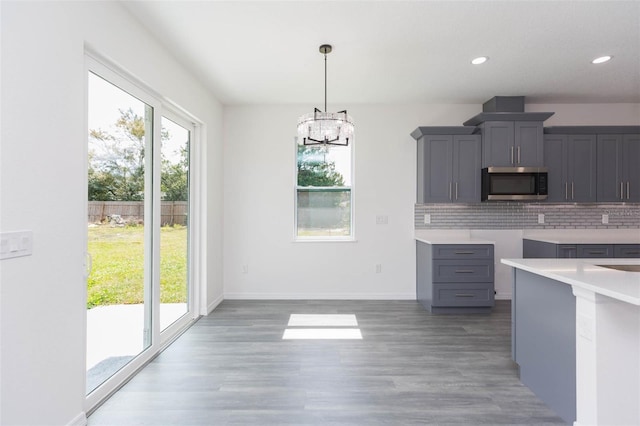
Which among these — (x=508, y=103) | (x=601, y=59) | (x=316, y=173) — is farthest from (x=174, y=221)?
(x=601, y=59)

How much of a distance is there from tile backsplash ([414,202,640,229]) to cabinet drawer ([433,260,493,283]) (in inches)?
28.0

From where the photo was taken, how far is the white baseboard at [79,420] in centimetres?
181

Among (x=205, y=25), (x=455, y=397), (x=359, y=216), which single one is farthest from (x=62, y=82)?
(x=359, y=216)

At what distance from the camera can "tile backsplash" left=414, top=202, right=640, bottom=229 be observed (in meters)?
4.45

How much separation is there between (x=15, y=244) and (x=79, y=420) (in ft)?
3.67

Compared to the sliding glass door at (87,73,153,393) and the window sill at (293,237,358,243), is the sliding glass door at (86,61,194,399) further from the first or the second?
the window sill at (293,237,358,243)

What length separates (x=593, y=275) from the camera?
1796mm

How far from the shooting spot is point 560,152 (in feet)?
13.5

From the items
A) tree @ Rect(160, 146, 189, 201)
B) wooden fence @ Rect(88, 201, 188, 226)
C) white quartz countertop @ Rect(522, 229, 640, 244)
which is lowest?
white quartz countertop @ Rect(522, 229, 640, 244)

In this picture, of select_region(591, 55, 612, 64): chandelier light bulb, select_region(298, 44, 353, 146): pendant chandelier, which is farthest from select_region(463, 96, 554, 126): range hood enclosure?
select_region(298, 44, 353, 146): pendant chandelier

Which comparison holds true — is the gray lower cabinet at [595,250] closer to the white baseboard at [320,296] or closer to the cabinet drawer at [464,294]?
the cabinet drawer at [464,294]

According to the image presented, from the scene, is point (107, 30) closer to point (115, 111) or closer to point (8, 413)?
point (115, 111)

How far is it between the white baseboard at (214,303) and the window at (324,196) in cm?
134

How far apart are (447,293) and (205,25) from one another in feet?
12.1
